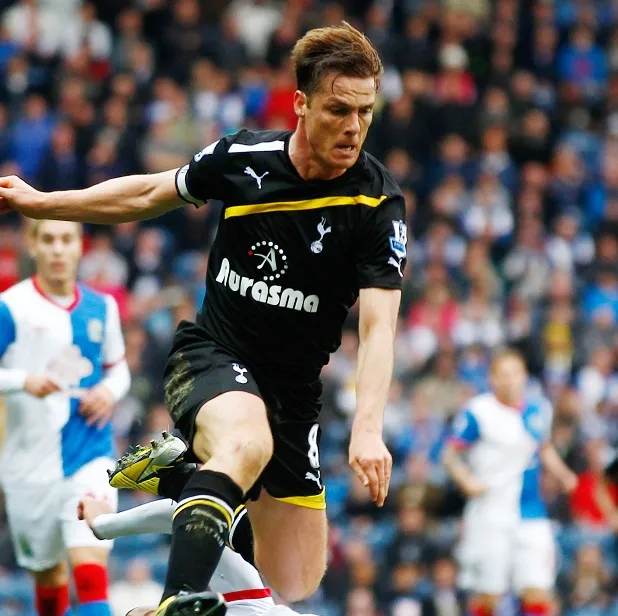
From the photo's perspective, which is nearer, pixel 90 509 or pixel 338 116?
pixel 338 116

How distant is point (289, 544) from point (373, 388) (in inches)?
56.5

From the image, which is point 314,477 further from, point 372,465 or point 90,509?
point 372,465

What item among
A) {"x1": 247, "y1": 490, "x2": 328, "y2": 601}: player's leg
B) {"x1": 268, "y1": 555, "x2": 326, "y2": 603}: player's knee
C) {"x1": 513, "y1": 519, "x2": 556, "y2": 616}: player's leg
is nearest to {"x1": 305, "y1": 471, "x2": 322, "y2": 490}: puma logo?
{"x1": 247, "y1": 490, "x2": 328, "y2": 601}: player's leg

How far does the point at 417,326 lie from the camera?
14.8 metres

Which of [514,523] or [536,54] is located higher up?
[536,54]

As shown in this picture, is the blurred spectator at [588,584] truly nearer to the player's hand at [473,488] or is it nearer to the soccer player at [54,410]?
the player's hand at [473,488]

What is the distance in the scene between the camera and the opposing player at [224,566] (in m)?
6.48

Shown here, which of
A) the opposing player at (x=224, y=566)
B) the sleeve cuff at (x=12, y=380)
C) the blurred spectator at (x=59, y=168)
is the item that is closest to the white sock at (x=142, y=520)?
the opposing player at (x=224, y=566)

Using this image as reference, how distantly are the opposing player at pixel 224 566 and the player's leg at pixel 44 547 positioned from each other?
122 cm

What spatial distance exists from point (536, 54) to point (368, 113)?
44.1ft

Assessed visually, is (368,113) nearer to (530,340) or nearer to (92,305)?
(92,305)

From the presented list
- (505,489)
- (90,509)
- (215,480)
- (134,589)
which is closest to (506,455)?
(505,489)

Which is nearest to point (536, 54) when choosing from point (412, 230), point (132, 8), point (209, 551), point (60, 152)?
point (412, 230)

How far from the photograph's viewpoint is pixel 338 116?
19.1 feet
